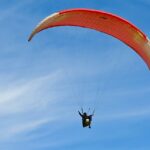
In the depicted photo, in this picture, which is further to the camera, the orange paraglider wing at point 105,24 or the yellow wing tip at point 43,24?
the orange paraglider wing at point 105,24

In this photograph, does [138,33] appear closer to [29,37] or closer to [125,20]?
[125,20]

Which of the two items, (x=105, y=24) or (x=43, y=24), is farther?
(x=105, y=24)

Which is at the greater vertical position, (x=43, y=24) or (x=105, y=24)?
(x=105, y=24)

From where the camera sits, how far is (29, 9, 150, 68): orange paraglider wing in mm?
56094

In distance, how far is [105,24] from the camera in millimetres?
57844

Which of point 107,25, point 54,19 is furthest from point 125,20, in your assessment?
point 54,19

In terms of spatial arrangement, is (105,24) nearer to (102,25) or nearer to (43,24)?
(102,25)

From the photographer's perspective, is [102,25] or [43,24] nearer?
[43,24]

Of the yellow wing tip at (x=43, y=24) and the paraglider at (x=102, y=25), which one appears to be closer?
the yellow wing tip at (x=43, y=24)

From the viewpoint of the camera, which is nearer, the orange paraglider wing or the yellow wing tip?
the yellow wing tip

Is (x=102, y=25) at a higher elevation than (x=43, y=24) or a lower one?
higher

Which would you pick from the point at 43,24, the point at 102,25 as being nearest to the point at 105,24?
the point at 102,25

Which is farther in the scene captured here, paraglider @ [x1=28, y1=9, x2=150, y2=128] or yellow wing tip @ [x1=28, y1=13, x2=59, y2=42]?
paraglider @ [x1=28, y1=9, x2=150, y2=128]

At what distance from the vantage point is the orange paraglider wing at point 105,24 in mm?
56094
